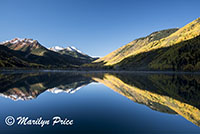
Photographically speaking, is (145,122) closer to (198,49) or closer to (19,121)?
(19,121)

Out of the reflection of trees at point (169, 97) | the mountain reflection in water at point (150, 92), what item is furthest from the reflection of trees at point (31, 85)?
the reflection of trees at point (169, 97)

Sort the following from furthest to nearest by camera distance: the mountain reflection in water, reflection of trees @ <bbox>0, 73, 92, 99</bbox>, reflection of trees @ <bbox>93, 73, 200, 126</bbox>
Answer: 1. reflection of trees @ <bbox>0, 73, 92, 99</bbox>
2. the mountain reflection in water
3. reflection of trees @ <bbox>93, 73, 200, 126</bbox>

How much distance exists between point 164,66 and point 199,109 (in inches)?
6162

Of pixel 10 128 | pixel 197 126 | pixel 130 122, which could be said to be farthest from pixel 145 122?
pixel 10 128

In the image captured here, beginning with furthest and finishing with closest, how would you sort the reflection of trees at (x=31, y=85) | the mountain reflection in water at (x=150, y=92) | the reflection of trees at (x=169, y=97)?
the reflection of trees at (x=31, y=85) → the mountain reflection in water at (x=150, y=92) → the reflection of trees at (x=169, y=97)

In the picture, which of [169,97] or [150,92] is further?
[150,92]

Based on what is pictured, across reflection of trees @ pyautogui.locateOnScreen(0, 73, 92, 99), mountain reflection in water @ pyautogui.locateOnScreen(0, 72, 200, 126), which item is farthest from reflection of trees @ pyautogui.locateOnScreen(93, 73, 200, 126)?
reflection of trees @ pyautogui.locateOnScreen(0, 73, 92, 99)

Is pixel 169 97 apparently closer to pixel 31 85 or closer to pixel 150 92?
pixel 150 92

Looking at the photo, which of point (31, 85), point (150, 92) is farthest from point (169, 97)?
point (31, 85)

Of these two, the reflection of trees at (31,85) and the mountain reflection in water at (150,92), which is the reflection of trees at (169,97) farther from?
the reflection of trees at (31,85)

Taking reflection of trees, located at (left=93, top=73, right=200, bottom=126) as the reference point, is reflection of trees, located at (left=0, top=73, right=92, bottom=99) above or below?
above

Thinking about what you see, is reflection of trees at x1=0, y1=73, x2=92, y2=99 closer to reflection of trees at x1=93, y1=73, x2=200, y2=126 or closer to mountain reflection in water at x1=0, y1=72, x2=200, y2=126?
mountain reflection in water at x1=0, y1=72, x2=200, y2=126

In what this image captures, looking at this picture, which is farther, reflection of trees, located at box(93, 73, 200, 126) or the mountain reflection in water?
the mountain reflection in water

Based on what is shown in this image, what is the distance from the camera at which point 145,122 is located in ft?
38.1
